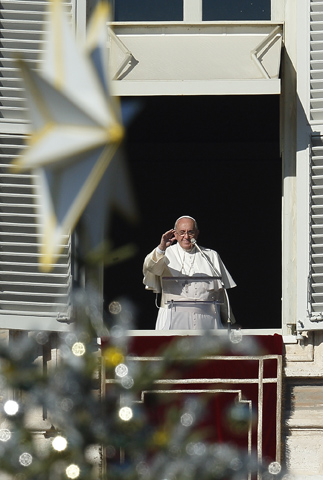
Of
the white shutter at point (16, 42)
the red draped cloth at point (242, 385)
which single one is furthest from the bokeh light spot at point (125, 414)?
the white shutter at point (16, 42)

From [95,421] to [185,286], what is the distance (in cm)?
352

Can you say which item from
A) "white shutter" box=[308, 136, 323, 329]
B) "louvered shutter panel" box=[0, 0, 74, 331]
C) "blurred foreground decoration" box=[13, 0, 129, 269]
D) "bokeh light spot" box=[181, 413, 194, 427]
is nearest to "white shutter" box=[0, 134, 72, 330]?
"louvered shutter panel" box=[0, 0, 74, 331]

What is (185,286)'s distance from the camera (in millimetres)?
8828

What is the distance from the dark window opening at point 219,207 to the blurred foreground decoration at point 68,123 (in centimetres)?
761

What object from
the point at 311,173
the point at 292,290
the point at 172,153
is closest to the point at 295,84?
the point at 311,173

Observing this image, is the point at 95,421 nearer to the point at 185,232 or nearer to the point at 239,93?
the point at 185,232

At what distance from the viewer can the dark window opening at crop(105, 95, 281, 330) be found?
14000 millimetres

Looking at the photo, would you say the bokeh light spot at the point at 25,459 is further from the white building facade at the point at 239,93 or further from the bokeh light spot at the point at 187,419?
the white building facade at the point at 239,93

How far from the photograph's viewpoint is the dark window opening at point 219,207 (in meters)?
14.0

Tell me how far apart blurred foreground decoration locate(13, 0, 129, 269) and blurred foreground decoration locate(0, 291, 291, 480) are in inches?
19.8

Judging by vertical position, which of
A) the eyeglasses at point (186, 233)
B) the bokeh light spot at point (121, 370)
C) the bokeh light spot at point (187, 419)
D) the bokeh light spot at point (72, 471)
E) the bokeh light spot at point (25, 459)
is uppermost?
the eyeglasses at point (186, 233)

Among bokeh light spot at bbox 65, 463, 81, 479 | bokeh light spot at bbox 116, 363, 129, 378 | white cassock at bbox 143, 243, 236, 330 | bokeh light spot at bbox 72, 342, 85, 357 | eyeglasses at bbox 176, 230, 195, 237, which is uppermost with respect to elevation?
eyeglasses at bbox 176, 230, 195, 237

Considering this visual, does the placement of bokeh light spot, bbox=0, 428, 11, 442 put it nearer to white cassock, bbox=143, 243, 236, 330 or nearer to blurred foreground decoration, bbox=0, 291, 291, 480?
blurred foreground decoration, bbox=0, 291, 291, 480

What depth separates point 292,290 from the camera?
344 inches
